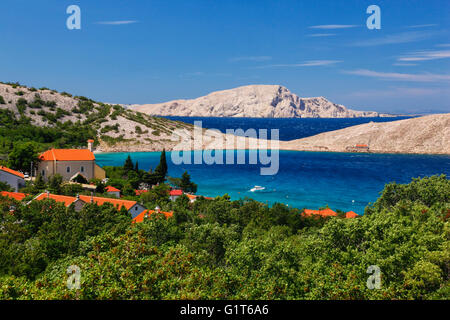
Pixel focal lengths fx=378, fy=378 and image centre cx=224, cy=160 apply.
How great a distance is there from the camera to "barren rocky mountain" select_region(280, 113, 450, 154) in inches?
4200

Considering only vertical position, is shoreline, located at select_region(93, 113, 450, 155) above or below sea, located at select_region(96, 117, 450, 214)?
above

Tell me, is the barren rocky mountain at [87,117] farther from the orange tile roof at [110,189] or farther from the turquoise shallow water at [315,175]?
the orange tile roof at [110,189]

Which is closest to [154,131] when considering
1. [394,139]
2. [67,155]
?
[67,155]

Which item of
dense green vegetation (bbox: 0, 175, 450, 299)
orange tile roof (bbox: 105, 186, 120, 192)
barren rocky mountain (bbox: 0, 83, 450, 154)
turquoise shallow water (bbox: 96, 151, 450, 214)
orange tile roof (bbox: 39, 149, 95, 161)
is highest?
barren rocky mountain (bbox: 0, 83, 450, 154)

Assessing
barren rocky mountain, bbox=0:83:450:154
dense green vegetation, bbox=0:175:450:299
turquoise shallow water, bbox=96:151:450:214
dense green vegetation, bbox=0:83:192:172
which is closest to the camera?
dense green vegetation, bbox=0:175:450:299

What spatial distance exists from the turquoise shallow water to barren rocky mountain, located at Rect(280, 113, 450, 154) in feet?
24.3

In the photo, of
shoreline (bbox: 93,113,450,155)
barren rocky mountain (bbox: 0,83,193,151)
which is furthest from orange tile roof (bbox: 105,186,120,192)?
barren rocky mountain (bbox: 0,83,193,151)

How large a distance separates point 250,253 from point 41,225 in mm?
13644

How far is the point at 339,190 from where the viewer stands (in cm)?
5803

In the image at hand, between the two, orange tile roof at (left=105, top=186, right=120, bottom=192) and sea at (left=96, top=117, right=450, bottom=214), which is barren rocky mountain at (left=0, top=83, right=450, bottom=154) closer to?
sea at (left=96, top=117, right=450, bottom=214)

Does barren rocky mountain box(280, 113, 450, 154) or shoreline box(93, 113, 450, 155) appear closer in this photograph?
shoreline box(93, 113, 450, 155)

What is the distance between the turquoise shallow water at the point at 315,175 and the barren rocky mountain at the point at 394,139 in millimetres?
7422

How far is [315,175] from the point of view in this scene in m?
71.6
